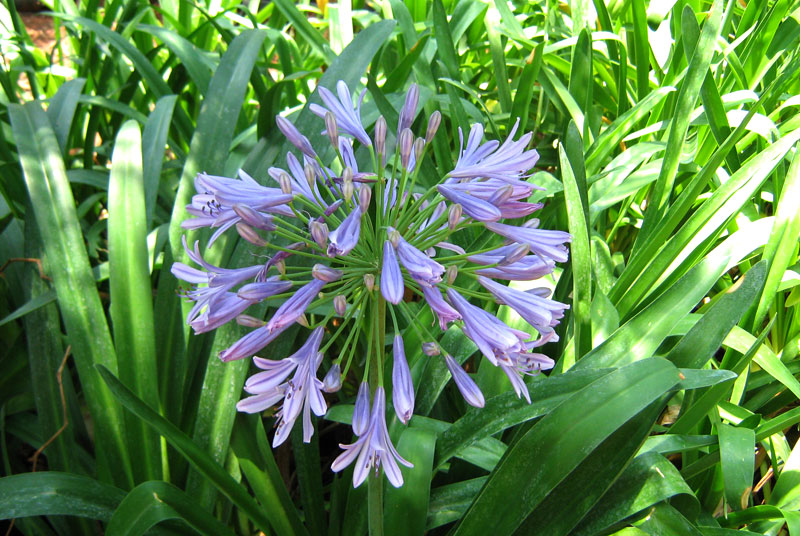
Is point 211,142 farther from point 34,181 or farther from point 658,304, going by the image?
point 658,304

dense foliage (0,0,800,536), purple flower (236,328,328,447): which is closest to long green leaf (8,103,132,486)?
dense foliage (0,0,800,536)

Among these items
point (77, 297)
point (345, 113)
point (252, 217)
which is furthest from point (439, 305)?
point (77, 297)

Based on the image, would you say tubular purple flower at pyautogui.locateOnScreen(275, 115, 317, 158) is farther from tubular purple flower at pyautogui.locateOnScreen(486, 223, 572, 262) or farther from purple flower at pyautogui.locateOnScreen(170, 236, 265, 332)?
tubular purple flower at pyautogui.locateOnScreen(486, 223, 572, 262)

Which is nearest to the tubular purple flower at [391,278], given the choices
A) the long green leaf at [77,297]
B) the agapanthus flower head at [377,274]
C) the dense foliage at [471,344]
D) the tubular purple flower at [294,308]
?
the agapanthus flower head at [377,274]

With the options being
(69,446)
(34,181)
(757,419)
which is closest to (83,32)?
(34,181)

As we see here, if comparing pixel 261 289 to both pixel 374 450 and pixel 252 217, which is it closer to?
pixel 252 217

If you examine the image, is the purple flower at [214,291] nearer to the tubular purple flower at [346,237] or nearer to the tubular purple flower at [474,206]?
the tubular purple flower at [346,237]
